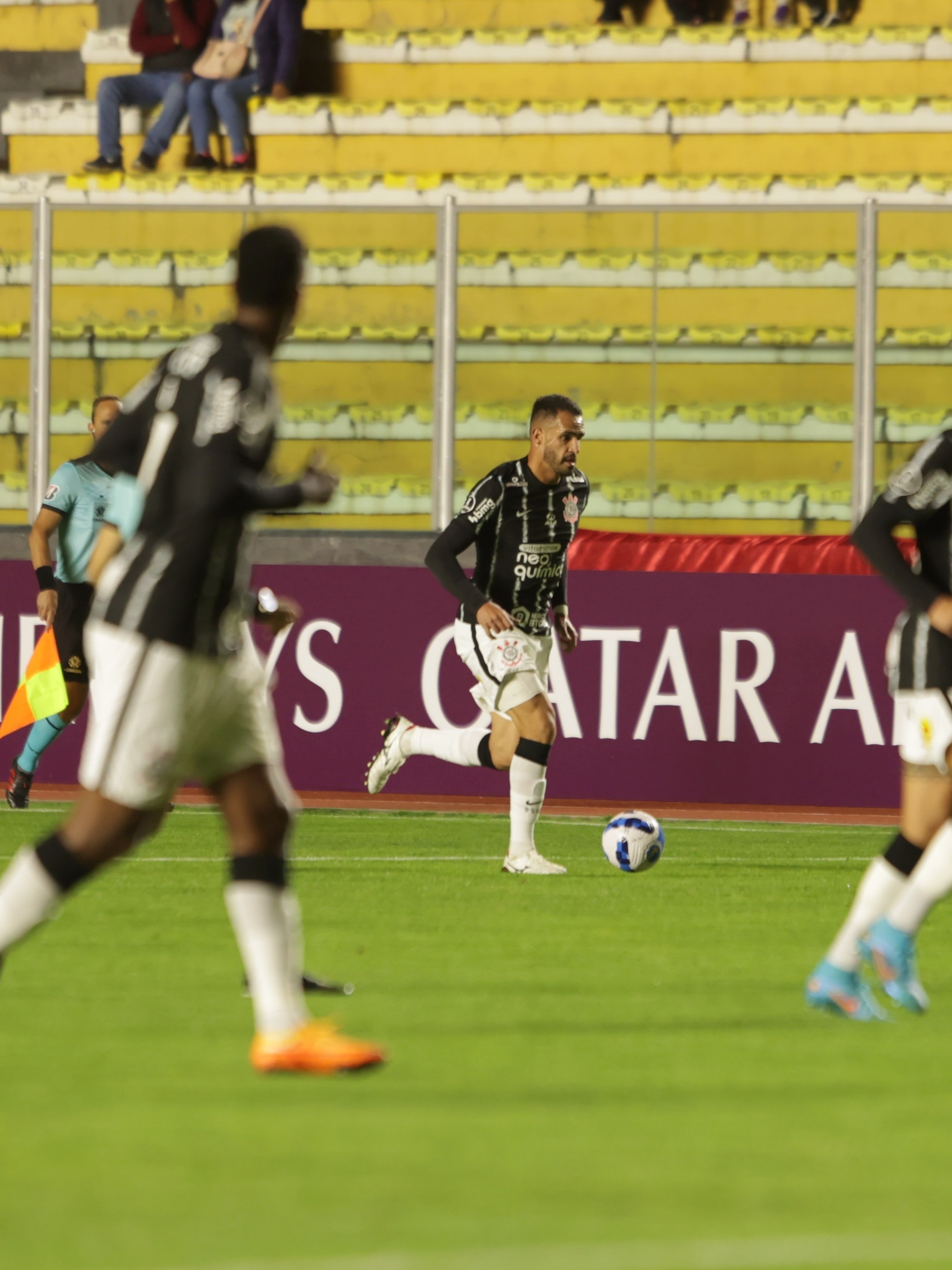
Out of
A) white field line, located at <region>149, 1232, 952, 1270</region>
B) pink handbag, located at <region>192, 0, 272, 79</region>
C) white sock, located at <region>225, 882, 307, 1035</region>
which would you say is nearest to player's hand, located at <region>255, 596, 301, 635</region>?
white sock, located at <region>225, 882, 307, 1035</region>

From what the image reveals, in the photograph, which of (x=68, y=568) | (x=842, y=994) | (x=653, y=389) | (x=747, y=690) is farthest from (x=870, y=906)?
(x=653, y=389)

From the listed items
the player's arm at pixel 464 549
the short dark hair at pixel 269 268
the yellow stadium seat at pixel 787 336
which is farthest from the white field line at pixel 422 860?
the short dark hair at pixel 269 268

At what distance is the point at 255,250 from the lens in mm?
5395

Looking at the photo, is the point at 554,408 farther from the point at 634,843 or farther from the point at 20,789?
the point at 20,789

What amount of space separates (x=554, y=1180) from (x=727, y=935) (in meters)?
3.95

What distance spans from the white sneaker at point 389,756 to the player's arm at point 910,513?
18.5ft

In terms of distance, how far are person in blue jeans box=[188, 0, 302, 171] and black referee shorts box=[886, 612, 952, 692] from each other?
13805 millimetres

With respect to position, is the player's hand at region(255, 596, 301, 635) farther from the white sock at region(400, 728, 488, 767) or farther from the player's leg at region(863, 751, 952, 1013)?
the white sock at region(400, 728, 488, 767)

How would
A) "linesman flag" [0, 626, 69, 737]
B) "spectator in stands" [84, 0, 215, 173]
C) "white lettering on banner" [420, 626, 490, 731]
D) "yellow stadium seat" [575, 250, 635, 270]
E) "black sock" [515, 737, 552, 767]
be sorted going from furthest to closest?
"spectator in stands" [84, 0, 215, 173] → "yellow stadium seat" [575, 250, 635, 270] → "white lettering on banner" [420, 626, 490, 731] → "linesman flag" [0, 626, 69, 737] → "black sock" [515, 737, 552, 767]

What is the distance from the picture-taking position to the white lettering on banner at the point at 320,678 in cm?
1343

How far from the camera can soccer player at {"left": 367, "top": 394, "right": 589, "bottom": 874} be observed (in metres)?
10.1

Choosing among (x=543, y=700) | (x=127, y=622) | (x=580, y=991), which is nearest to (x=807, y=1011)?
(x=580, y=991)

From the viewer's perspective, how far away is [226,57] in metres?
19.3

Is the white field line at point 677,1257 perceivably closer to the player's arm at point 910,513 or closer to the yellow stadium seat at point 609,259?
the player's arm at point 910,513
